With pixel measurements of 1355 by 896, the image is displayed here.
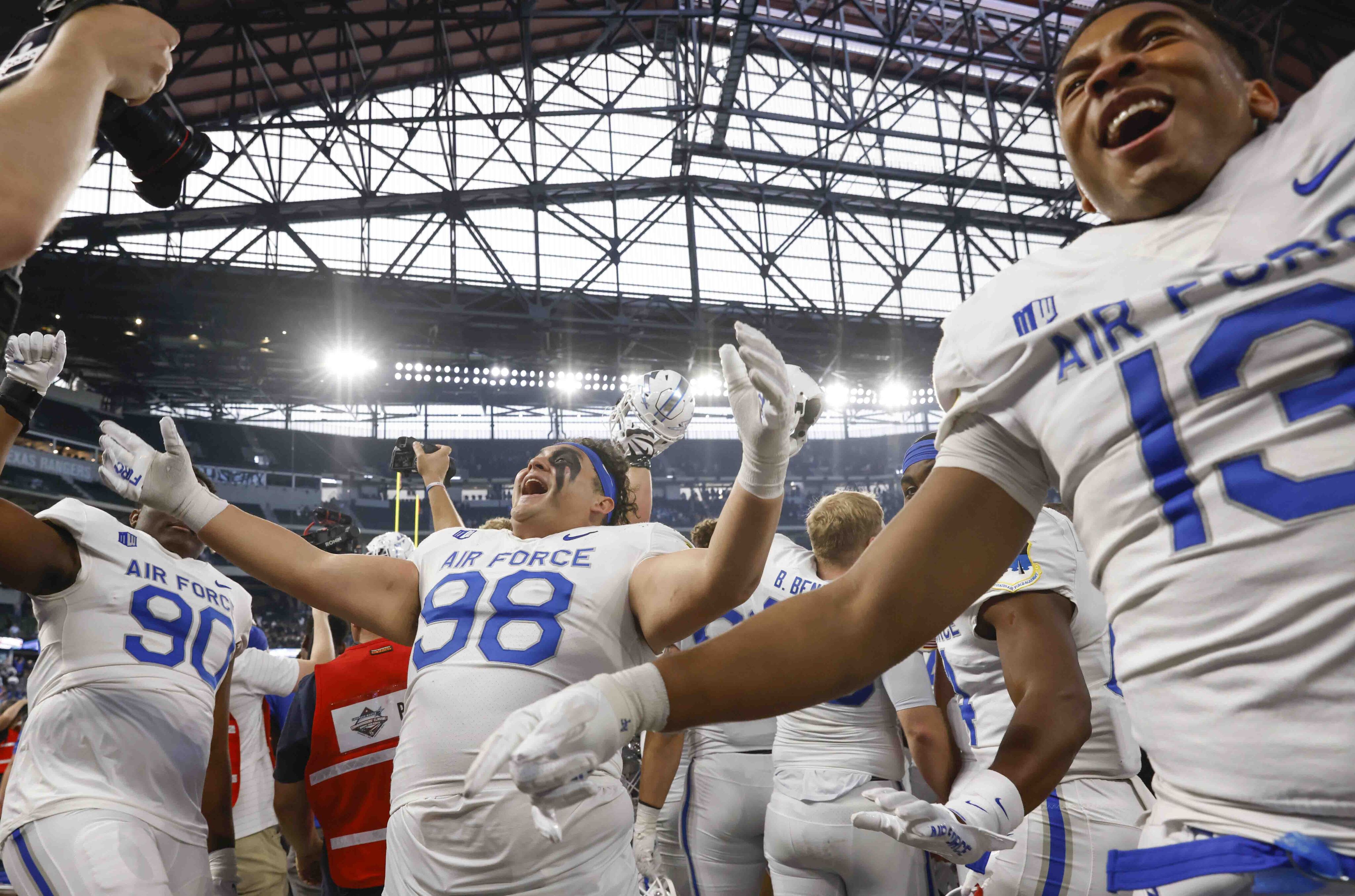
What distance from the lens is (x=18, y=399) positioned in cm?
290

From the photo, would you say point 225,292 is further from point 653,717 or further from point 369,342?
point 653,717

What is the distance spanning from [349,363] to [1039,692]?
16.6m

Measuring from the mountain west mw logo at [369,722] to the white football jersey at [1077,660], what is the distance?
2273 millimetres

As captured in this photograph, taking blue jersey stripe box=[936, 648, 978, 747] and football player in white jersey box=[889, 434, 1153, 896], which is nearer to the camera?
football player in white jersey box=[889, 434, 1153, 896]

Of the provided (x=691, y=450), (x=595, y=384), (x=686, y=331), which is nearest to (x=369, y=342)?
(x=686, y=331)

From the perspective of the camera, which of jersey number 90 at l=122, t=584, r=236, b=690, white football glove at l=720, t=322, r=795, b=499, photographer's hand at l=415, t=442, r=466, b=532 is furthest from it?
photographer's hand at l=415, t=442, r=466, b=532

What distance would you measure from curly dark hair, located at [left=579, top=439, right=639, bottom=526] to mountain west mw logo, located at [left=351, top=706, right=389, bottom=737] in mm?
1282

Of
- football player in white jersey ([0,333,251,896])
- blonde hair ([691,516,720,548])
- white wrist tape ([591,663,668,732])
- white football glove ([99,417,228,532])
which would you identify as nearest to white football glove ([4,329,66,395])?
football player in white jersey ([0,333,251,896])

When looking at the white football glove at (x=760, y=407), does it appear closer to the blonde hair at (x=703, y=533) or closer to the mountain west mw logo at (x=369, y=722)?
the mountain west mw logo at (x=369, y=722)

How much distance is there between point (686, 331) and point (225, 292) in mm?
7737

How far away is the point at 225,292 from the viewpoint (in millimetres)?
13008

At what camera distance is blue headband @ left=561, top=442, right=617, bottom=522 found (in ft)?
10.0

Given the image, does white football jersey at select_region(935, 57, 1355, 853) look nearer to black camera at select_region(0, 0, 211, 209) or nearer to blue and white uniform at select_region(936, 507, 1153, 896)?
blue and white uniform at select_region(936, 507, 1153, 896)

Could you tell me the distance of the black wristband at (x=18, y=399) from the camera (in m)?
2.88
